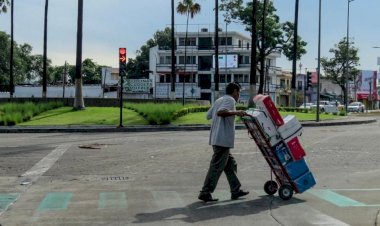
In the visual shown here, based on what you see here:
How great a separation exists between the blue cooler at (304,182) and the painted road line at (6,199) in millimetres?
4482

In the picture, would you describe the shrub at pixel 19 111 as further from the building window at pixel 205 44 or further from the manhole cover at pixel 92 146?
the building window at pixel 205 44

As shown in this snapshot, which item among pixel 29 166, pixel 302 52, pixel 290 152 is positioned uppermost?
pixel 302 52

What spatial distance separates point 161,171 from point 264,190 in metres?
3.66

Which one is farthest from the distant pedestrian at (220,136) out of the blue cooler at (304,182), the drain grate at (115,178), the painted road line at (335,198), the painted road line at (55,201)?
the drain grate at (115,178)

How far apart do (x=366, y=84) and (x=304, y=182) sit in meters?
116

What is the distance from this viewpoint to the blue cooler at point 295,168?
9.30 m

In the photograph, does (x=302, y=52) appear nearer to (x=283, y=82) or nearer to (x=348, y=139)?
(x=283, y=82)

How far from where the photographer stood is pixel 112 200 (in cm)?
942

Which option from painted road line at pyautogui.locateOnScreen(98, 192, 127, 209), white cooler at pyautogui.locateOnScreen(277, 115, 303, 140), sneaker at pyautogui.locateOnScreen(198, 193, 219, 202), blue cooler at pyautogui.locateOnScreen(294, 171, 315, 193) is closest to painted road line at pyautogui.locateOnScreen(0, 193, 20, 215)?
painted road line at pyautogui.locateOnScreen(98, 192, 127, 209)

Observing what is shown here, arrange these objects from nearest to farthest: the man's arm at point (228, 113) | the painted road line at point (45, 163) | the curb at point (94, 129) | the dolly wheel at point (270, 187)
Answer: the man's arm at point (228, 113) → the dolly wheel at point (270, 187) → the painted road line at point (45, 163) → the curb at point (94, 129)

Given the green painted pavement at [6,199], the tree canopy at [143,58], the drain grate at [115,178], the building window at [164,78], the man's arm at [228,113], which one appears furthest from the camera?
the tree canopy at [143,58]

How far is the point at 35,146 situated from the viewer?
1878 centimetres

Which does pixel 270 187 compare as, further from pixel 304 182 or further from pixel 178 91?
pixel 178 91

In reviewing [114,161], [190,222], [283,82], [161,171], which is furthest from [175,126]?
[283,82]
